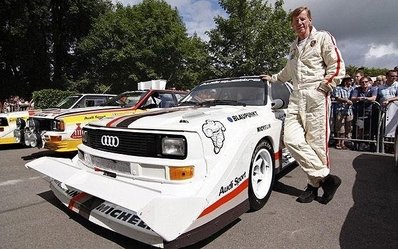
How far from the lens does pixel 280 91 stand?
457 centimetres

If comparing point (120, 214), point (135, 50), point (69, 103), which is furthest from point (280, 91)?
point (135, 50)

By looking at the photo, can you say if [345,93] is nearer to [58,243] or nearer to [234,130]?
[234,130]

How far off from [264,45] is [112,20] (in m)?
12.8

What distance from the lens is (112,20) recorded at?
2541 cm

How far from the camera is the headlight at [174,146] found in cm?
262

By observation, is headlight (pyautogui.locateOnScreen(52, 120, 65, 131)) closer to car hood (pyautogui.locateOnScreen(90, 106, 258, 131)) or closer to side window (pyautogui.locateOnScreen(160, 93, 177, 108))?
side window (pyautogui.locateOnScreen(160, 93, 177, 108))

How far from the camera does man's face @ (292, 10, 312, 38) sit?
3674 millimetres

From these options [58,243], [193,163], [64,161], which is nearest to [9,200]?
[64,161]

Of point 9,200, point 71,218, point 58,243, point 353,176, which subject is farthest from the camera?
point 353,176

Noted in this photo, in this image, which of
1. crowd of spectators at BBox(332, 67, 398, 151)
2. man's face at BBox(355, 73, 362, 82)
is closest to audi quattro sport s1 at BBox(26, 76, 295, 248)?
A: crowd of spectators at BBox(332, 67, 398, 151)

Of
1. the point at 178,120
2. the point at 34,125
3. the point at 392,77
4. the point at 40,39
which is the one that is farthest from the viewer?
the point at 40,39

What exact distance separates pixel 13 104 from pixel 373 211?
27.2 m

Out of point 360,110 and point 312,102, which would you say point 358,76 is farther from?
point 312,102

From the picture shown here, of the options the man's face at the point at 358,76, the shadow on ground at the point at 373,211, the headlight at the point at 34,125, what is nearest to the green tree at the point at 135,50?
the man's face at the point at 358,76
